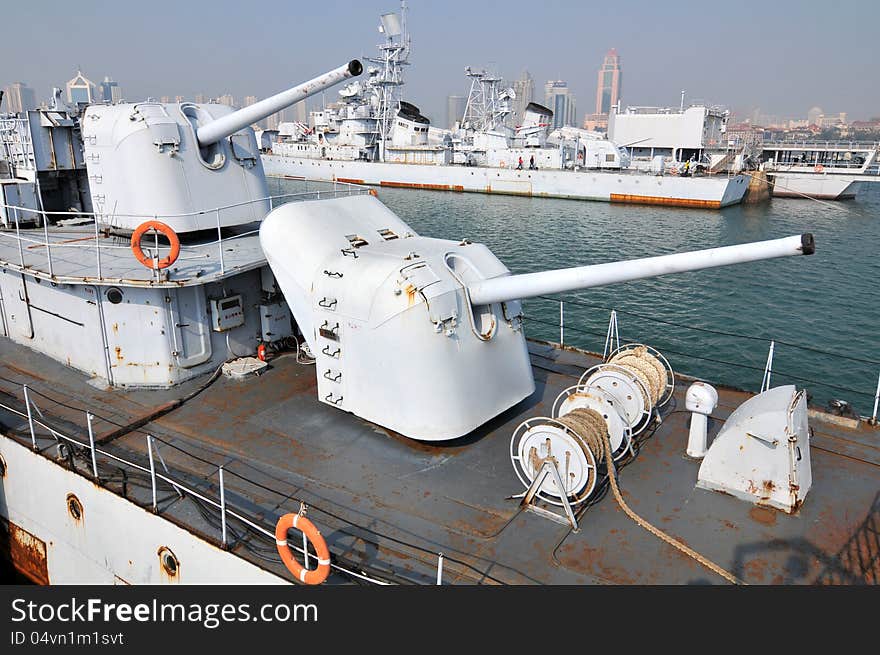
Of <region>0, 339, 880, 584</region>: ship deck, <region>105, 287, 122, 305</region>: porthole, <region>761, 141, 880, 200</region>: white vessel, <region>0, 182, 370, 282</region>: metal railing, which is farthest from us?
<region>761, 141, 880, 200</region>: white vessel

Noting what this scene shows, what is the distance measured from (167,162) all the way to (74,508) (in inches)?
238

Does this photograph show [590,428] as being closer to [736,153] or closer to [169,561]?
[169,561]

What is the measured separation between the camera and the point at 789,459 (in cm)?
694

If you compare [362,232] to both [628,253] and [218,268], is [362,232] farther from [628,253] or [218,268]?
[628,253]

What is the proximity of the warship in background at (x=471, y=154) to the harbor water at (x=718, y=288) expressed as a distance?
2829 millimetres

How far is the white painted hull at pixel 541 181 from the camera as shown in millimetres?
55562

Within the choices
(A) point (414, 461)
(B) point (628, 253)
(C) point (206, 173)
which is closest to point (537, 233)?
(B) point (628, 253)

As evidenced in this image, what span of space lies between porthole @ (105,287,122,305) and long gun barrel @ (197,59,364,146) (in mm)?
3330

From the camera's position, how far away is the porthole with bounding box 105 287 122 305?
387 inches

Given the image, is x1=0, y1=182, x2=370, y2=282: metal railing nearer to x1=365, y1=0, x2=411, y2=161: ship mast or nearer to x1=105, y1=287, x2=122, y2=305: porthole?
x1=105, y1=287, x2=122, y2=305: porthole

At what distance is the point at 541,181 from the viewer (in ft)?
204

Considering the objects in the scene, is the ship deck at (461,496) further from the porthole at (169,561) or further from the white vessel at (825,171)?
the white vessel at (825,171)

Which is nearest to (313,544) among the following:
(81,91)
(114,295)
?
(114,295)

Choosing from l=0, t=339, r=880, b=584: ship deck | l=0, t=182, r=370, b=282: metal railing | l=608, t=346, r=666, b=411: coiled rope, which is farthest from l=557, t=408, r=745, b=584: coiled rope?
l=0, t=182, r=370, b=282: metal railing
